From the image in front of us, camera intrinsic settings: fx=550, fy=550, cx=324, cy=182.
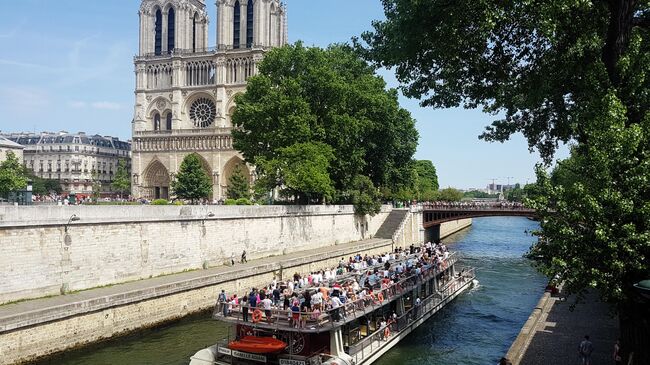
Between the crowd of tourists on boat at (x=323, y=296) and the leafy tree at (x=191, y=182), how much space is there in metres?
47.9

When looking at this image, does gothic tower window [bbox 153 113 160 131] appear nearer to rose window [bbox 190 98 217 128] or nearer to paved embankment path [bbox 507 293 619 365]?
rose window [bbox 190 98 217 128]

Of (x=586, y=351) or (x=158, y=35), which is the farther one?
(x=158, y=35)

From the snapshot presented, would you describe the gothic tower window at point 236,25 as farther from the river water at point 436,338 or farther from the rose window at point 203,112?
the river water at point 436,338

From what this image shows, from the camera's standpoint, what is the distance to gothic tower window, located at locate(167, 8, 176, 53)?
289 feet

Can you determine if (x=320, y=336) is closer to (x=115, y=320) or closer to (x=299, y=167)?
(x=115, y=320)

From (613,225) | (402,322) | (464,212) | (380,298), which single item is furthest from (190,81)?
(613,225)

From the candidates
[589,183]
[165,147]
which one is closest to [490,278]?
[589,183]

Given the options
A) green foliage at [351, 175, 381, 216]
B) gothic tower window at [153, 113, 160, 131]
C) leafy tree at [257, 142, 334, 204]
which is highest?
gothic tower window at [153, 113, 160, 131]

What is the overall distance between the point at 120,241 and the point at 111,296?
4.55m

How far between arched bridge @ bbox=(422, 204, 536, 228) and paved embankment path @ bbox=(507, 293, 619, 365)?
32530 millimetres

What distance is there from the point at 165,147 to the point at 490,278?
2306 inches

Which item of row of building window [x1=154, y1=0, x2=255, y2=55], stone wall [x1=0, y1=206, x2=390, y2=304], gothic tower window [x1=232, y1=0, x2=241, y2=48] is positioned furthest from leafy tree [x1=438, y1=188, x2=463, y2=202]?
stone wall [x1=0, y1=206, x2=390, y2=304]

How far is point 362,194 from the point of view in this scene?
167ft

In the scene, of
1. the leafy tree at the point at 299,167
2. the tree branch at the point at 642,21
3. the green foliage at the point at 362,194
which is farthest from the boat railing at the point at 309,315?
the green foliage at the point at 362,194
